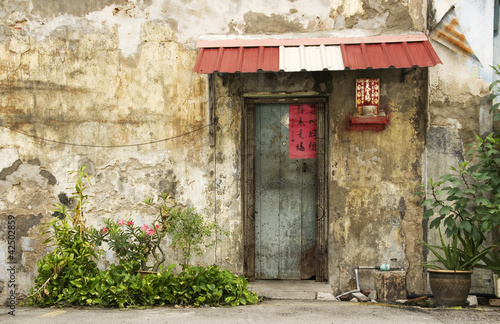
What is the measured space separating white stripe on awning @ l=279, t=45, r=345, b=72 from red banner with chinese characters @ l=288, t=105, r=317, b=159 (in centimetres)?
97

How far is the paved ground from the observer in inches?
215

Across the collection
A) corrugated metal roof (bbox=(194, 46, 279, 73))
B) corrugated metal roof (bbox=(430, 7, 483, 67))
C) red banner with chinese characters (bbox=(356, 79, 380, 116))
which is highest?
corrugated metal roof (bbox=(430, 7, 483, 67))

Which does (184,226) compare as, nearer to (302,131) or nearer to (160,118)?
(160,118)

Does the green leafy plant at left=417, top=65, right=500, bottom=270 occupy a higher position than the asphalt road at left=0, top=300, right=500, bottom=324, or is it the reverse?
the green leafy plant at left=417, top=65, right=500, bottom=270

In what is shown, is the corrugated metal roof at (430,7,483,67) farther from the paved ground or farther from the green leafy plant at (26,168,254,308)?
the green leafy plant at (26,168,254,308)

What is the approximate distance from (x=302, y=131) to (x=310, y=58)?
4.05 ft

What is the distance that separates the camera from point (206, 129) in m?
7.16

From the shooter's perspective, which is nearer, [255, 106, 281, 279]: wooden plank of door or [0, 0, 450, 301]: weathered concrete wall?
[0, 0, 450, 301]: weathered concrete wall

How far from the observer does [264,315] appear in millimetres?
5680

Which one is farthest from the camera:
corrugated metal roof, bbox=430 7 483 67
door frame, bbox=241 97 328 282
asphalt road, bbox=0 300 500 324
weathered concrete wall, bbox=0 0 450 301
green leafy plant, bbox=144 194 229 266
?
door frame, bbox=241 97 328 282

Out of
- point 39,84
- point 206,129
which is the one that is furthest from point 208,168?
point 39,84

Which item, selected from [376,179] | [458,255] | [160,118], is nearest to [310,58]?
[376,179]

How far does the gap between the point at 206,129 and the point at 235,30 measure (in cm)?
136

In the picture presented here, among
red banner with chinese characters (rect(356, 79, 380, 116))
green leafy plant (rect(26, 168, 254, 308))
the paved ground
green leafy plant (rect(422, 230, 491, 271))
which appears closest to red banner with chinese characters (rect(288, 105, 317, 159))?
red banner with chinese characters (rect(356, 79, 380, 116))
